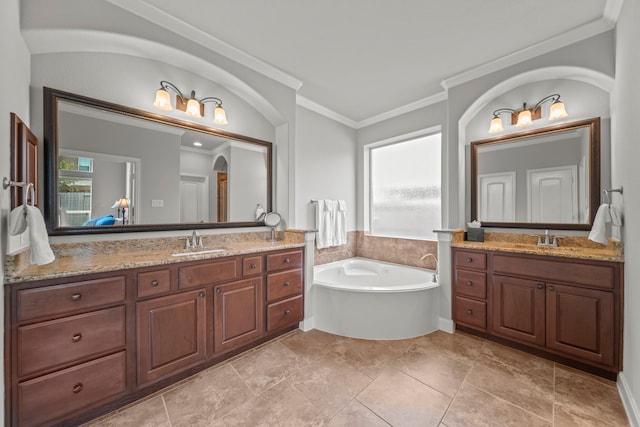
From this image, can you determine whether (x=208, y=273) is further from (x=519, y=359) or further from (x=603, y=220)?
(x=603, y=220)

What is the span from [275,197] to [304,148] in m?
0.85

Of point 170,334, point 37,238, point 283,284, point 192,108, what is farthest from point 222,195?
point 37,238

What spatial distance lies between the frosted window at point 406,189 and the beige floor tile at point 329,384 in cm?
210

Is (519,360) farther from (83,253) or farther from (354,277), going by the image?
(83,253)

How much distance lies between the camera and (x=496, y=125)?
267cm

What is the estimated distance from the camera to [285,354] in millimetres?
2215

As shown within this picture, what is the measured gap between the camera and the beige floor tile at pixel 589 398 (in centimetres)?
153

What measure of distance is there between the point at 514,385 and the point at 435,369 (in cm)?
51

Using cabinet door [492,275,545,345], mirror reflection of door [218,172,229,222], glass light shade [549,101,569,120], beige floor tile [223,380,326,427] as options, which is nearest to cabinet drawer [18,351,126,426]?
beige floor tile [223,380,326,427]

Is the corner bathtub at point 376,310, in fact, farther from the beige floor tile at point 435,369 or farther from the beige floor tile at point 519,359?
the beige floor tile at point 519,359

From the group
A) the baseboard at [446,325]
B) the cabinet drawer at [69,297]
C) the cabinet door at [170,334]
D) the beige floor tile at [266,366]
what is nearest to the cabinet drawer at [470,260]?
the baseboard at [446,325]

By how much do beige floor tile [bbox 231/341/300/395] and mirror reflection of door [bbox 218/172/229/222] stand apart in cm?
131

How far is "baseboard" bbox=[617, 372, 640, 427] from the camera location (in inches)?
55.8

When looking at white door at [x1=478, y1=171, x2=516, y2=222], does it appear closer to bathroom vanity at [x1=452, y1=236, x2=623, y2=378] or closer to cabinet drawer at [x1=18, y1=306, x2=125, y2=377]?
bathroom vanity at [x1=452, y1=236, x2=623, y2=378]
